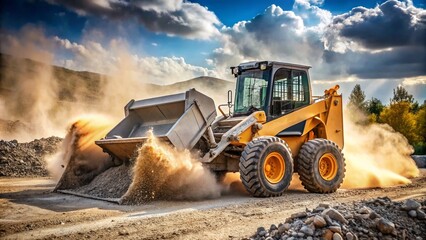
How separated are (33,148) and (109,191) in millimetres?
11156

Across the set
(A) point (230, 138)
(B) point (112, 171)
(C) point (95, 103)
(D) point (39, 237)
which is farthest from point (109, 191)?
(C) point (95, 103)

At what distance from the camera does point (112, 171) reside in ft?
31.4

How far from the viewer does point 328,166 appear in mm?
10141

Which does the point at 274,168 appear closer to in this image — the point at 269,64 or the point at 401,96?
the point at 269,64

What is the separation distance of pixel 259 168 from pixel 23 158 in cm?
1197

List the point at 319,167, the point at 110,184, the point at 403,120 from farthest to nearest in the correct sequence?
the point at 403,120 → the point at 319,167 → the point at 110,184

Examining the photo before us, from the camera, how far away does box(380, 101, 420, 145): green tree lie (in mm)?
37281

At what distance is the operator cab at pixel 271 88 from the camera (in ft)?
32.6

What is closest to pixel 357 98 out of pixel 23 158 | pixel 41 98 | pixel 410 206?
pixel 41 98

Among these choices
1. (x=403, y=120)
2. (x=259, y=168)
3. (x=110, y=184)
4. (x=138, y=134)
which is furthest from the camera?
(x=403, y=120)

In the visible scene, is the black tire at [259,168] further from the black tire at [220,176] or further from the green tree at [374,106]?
the green tree at [374,106]

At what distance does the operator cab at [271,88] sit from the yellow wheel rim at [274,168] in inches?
45.5

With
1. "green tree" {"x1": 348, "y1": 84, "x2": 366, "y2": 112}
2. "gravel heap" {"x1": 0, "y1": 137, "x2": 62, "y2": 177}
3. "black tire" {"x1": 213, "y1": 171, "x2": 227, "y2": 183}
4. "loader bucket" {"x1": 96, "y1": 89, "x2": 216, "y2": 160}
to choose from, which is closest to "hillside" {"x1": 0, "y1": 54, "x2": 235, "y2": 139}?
"gravel heap" {"x1": 0, "y1": 137, "x2": 62, "y2": 177}

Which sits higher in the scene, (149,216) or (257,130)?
(257,130)
